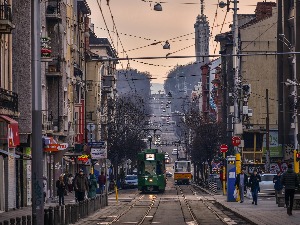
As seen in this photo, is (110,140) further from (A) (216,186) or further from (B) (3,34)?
(B) (3,34)

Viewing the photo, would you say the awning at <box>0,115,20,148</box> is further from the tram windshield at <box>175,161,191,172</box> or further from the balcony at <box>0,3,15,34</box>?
the tram windshield at <box>175,161,191,172</box>

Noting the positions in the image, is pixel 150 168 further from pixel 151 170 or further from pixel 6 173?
pixel 6 173

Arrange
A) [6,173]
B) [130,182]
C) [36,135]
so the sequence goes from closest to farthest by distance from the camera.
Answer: [36,135], [6,173], [130,182]

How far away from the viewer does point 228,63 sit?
136m

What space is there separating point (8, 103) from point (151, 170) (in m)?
40.2

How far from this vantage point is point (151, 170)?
86.8 m

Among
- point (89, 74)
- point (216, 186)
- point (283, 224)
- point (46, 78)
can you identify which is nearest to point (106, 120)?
point (89, 74)

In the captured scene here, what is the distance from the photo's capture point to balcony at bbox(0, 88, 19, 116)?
45875 millimetres

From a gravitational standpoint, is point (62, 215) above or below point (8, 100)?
below

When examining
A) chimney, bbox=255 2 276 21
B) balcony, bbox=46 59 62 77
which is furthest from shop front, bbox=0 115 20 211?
chimney, bbox=255 2 276 21

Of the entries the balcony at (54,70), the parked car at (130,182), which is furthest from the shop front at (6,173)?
the parked car at (130,182)

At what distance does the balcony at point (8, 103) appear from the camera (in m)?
45.9

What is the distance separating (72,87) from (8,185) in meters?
41.4

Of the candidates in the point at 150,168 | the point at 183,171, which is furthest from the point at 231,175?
the point at 183,171
